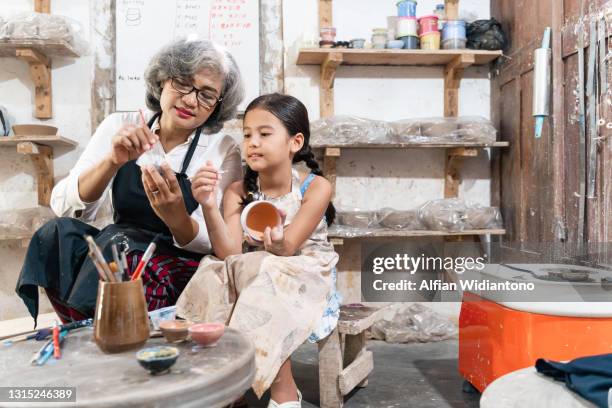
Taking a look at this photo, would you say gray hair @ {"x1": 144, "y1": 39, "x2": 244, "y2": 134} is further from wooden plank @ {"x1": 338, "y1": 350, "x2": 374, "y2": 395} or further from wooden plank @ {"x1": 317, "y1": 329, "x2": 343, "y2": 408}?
A: wooden plank @ {"x1": 338, "y1": 350, "x2": 374, "y2": 395}

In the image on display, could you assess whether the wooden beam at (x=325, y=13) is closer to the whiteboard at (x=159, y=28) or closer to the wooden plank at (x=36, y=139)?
the whiteboard at (x=159, y=28)

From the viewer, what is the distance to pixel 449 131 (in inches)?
128

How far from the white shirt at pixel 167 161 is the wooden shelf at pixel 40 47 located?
110cm

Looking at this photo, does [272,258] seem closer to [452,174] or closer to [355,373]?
[355,373]

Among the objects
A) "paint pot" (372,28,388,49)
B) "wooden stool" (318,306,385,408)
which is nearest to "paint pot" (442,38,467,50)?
"paint pot" (372,28,388,49)

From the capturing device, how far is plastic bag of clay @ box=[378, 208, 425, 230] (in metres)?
3.28

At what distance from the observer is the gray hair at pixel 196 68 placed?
2036 millimetres

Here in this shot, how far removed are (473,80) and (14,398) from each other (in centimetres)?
345

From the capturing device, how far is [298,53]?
3.30 m

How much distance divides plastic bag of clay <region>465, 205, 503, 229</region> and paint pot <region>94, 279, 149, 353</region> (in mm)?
2569

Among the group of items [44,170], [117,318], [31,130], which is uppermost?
[31,130]

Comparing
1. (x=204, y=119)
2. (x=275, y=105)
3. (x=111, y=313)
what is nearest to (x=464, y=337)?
(x=275, y=105)

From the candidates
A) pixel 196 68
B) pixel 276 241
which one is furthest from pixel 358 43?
pixel 276 241

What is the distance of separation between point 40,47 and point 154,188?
1.93 meters
